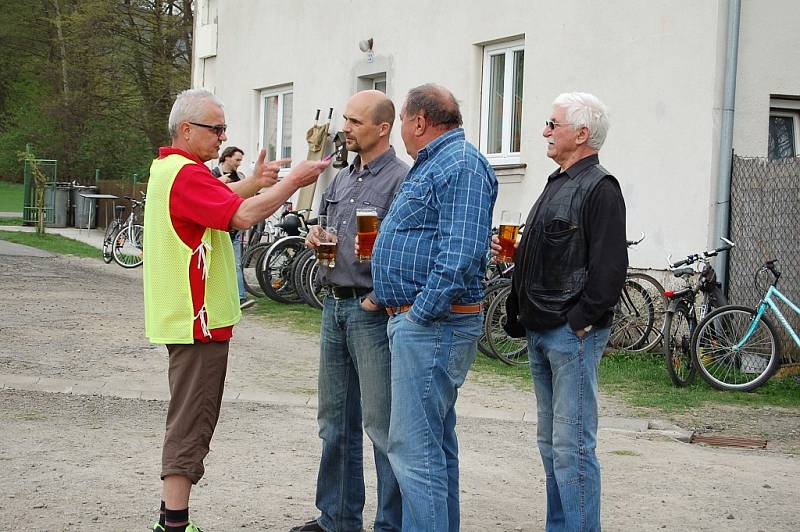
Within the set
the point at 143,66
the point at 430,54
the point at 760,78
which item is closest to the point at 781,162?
the point at 760,78

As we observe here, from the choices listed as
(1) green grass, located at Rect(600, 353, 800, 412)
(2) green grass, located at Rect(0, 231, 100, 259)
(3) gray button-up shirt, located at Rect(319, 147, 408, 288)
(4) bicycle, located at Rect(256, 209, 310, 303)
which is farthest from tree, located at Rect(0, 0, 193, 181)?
(3) gray button-up shirt, located at Rect(319, 147, 408, 288)

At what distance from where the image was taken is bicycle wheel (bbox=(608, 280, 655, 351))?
11172 millimetres

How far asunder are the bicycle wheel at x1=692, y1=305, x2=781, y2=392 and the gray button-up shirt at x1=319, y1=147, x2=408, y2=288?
5.18 meters

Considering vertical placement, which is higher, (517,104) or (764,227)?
(517,104)

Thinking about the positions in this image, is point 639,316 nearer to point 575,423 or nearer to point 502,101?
point 502,101

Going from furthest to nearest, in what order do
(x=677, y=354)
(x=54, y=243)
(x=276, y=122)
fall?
(x=54, y=243)
(x=276, y=122)
(x=677, y=354)

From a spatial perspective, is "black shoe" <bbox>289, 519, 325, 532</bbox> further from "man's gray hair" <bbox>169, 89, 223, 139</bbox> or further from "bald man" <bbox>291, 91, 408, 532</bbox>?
"man's gray hair" <bbox>169, 89, 223, 139</bbox>

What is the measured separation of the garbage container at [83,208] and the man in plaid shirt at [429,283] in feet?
87.5

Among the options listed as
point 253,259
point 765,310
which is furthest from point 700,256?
point 253,259

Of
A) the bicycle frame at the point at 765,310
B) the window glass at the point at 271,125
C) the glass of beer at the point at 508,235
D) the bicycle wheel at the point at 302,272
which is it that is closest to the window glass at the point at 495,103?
the bicycle wheel at the point at 302,272

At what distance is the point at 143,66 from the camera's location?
41.6m

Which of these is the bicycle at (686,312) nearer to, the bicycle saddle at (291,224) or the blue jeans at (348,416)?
the blue jeans at (348,416)

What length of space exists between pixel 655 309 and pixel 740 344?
65.5 inches

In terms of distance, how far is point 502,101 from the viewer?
46.4 feet
